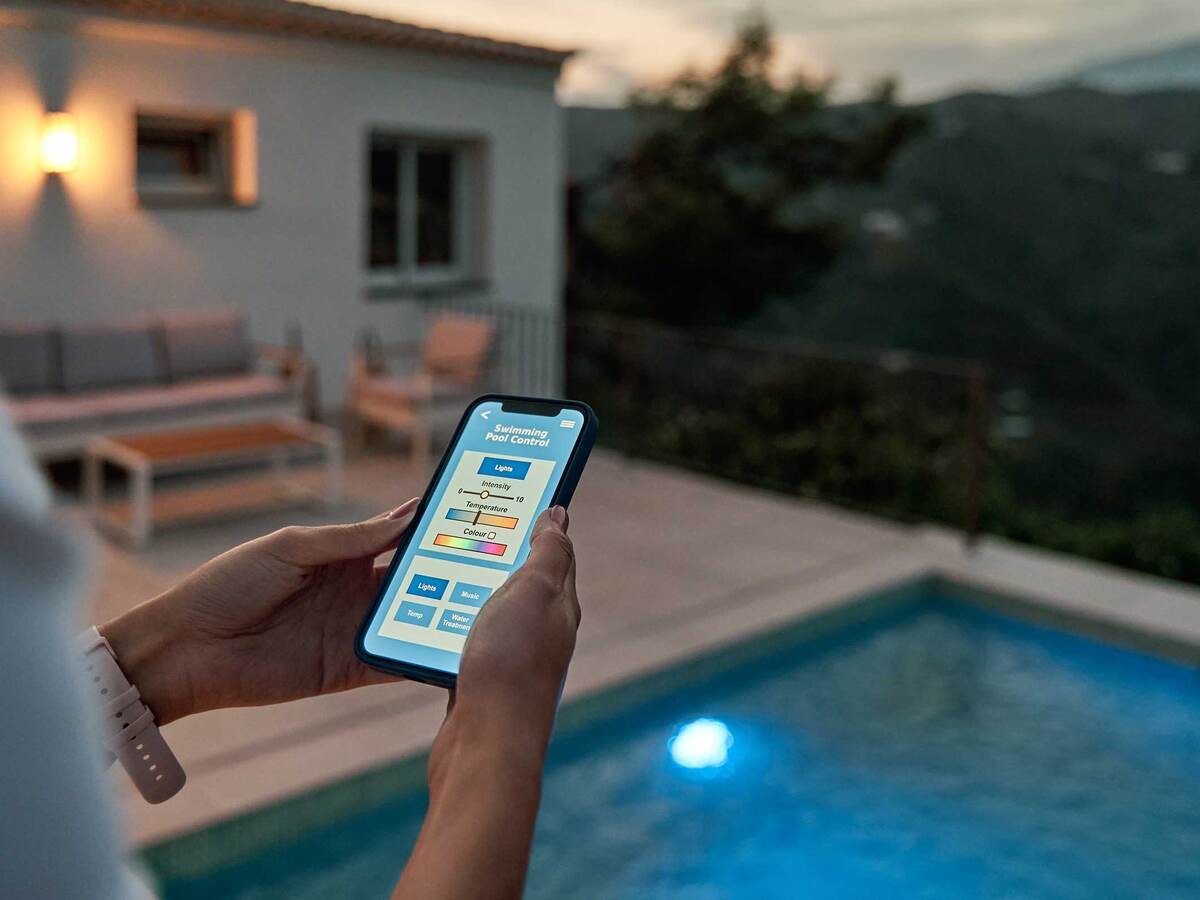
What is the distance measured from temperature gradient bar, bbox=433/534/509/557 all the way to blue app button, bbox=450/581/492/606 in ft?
0.09

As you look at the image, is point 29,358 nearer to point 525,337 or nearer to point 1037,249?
point 525,337

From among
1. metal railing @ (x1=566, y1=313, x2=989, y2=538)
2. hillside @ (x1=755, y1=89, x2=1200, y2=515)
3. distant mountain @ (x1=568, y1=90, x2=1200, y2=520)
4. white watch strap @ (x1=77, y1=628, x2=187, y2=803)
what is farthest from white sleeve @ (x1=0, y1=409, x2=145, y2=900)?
hillside @ (x1=755, y1=89, x2=1200, y2=515)

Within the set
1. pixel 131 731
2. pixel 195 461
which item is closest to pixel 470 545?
pixel 131 731

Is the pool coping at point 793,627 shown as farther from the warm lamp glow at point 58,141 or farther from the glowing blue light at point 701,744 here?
the warm lamp glow at point 58,141

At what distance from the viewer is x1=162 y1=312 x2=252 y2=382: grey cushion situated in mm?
6109

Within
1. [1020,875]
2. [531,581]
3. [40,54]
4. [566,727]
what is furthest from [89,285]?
[531,581]

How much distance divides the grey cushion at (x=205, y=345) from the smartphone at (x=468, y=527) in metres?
5.55

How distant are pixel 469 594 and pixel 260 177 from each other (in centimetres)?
667

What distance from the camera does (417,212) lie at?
816 cm

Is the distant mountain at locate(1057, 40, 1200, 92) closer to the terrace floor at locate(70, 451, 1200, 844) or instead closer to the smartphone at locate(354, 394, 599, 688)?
the terrace floor at locate(70, 451, 1200, 844)

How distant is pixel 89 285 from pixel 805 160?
10687 millimetres

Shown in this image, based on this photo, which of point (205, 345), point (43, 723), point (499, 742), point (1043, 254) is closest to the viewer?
point (43, 723)

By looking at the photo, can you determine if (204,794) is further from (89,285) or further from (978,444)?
(89,285)

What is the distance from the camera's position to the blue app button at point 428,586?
823mm
